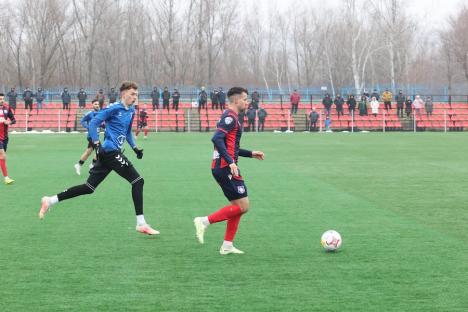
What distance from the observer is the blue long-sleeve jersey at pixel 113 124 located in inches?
390

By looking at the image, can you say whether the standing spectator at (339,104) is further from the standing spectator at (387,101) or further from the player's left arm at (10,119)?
the player's left arm at (10,119)

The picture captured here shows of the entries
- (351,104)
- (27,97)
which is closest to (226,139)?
(351,104)

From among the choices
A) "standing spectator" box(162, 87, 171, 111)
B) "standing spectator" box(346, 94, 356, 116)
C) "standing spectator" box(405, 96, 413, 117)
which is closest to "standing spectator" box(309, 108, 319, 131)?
"standing spectator" box(346, 94, 356, 116)

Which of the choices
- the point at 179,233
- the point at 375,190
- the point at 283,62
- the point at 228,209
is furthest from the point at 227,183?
the point at 283,62

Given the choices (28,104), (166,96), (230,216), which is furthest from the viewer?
(28,104)

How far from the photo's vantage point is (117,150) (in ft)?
32.6

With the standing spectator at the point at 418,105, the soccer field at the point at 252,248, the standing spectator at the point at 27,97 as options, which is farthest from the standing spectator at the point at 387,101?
the soccer field at the point at 252,248

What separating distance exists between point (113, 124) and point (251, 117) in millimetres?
36944

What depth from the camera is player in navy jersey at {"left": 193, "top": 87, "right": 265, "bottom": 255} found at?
26.9 ft

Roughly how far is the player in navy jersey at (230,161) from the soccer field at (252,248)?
392mm

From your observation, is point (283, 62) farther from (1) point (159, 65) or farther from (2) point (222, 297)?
(2) point (222, 297)

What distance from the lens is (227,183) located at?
8359 millimetres

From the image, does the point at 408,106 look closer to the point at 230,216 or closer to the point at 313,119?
the point at 313,119

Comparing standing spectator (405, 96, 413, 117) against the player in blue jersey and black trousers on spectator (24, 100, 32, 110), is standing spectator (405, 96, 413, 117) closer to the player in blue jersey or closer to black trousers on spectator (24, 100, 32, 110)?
black trousers on spectator (24, 100, 32, 110)
